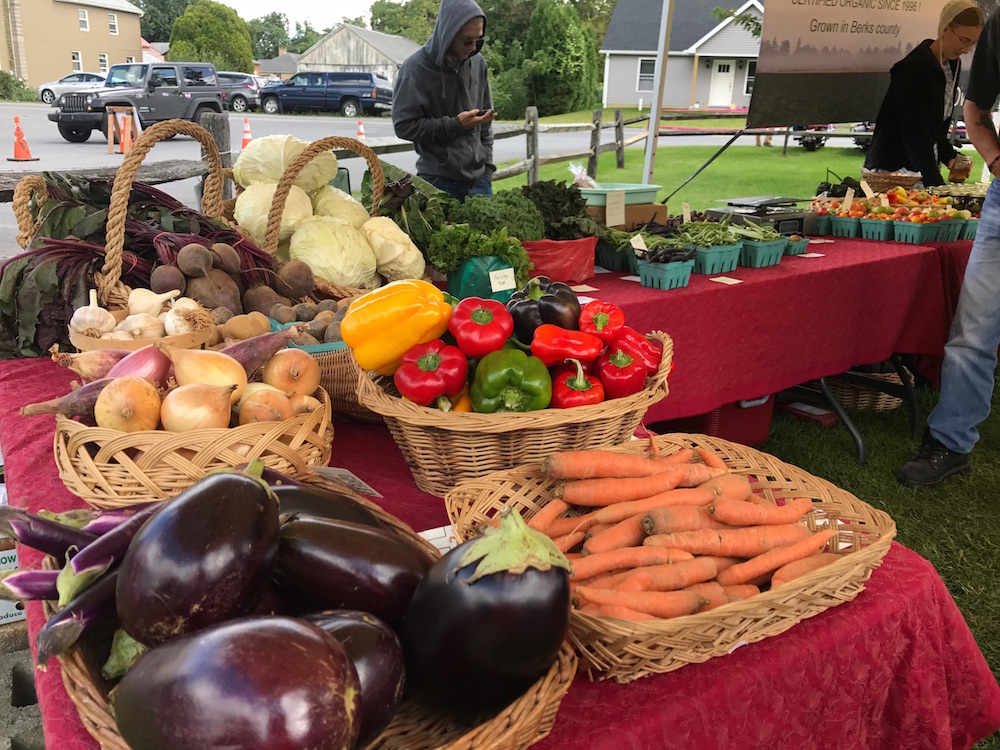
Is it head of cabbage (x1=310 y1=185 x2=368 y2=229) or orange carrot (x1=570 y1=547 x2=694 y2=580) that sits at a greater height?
head of cabbage (x1=310 y1=185 x2=368 y2=229)

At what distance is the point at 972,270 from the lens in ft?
10.7

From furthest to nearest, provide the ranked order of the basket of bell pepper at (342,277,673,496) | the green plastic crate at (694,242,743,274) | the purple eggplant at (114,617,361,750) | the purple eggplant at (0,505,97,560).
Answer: the green plastic crate at (694,242,743,274)
the basket of bell pepper at (342,277,673,496)
the purple eggplant at (0,505,97,560)
the purple eggplant at (114,617,361,750)

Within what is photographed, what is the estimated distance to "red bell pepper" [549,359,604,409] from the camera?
60.0 inches

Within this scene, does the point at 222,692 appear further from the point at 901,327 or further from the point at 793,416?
the point at 793,416

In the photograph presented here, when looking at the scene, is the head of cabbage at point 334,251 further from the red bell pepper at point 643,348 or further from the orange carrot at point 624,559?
the orange carrot at point 624,559

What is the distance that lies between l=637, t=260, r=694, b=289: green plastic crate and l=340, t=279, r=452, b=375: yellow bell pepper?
1.68 metres

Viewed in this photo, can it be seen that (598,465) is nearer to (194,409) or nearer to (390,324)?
(390,324)

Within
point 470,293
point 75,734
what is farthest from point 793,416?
point 75,734

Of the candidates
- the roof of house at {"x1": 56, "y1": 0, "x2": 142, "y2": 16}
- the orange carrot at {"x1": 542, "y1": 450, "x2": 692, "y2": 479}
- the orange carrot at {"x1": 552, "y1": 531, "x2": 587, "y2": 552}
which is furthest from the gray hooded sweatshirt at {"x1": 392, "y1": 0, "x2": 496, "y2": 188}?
the roof of house at {"x1": 56, "y1": 0, "x2": 142, "y2": 16}

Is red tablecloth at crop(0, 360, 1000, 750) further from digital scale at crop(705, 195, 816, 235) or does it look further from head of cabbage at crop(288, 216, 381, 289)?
digital scale at crop(705, 195, 816, 235)

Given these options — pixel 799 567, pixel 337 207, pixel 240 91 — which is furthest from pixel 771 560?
pixel 240 91

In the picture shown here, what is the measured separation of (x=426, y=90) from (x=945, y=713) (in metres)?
3.87

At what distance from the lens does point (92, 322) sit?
1.81 m

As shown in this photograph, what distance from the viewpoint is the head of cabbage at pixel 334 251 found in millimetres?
2621
